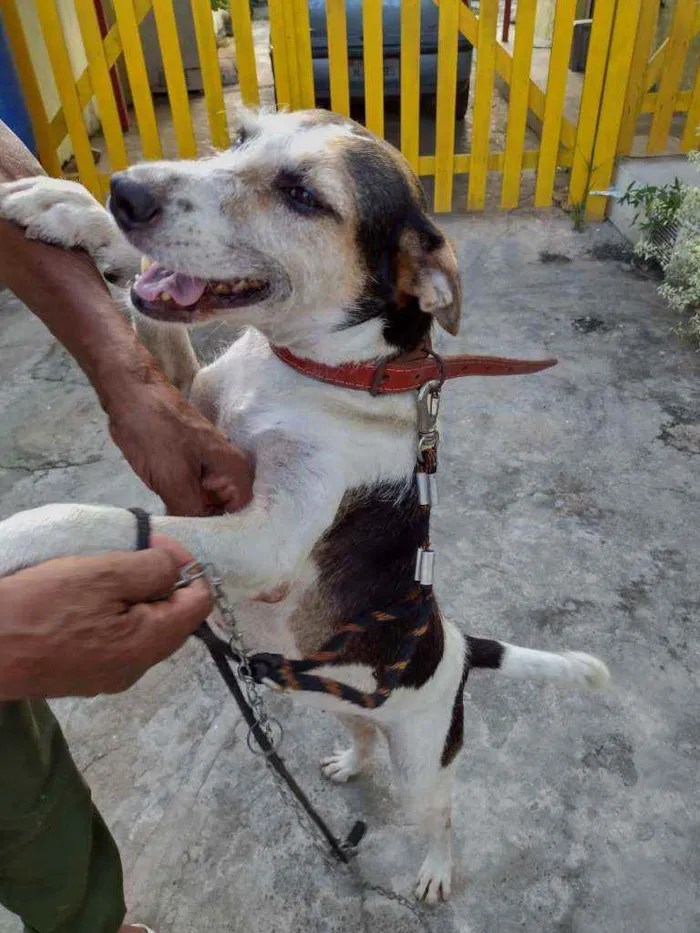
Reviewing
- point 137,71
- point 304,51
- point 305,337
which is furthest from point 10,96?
point 305,337

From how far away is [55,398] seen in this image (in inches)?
157

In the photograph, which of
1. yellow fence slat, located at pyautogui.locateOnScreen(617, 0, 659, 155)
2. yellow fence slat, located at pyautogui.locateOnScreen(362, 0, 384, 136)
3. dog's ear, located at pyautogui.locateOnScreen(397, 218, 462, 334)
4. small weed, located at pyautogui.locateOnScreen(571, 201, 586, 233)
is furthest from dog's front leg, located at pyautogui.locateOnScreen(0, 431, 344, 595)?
yellow fence slat, located at pyautogui.locateOnScreen(617, 0, 659, 155)

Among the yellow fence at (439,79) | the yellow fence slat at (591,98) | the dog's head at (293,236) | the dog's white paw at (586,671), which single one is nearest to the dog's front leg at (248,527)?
the dog's head at (293,236)

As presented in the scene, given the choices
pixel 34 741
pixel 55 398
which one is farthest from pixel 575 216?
pixel 34 741

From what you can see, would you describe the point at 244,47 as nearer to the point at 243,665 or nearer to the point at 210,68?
the point at 210,68

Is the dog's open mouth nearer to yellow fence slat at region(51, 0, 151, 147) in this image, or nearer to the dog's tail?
the dog's tail

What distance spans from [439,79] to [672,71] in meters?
1.69

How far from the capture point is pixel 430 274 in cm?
172

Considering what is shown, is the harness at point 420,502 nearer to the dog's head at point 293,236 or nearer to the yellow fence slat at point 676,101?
the dog's head at point 293,236

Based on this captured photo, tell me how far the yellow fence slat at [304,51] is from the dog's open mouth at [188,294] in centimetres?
424

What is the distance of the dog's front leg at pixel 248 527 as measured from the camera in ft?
4.05

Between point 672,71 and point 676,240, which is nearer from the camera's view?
point 676,240

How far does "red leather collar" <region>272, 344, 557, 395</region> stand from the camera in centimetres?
167

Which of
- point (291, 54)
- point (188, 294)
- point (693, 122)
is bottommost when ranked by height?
point (693, 122)
